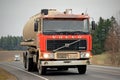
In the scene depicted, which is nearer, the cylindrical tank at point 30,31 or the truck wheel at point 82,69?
the truck wheel at point 82,69

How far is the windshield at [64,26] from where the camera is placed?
27.4 m

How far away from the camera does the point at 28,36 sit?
109 feet

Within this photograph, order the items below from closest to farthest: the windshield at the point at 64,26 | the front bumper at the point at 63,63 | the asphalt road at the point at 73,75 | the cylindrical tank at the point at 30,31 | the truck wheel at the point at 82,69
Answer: the asphalt road at the point at 73,75 < the front bumper at the point at 63,63 < the windshield at the point at 64,26 < the truck wheel at the point at 82,69 < the cylindrical tank at the point at 30,31

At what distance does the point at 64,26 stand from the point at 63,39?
0.78 meters

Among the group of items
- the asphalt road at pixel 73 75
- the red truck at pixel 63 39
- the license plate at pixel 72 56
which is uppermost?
the red truck at pixel 63 39

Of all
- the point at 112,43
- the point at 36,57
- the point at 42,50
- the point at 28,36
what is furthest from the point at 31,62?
the point at 112,43

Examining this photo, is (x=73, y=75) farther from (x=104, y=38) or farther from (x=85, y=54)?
(x=104, y=38)

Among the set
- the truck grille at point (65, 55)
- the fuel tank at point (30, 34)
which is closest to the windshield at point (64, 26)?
the truck grille at point (65, 55)

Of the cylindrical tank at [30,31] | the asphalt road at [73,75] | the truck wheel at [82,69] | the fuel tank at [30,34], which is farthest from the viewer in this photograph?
the cylindrical tank at [30,31]

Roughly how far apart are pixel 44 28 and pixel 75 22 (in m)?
1.79

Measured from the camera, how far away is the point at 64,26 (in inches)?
1080

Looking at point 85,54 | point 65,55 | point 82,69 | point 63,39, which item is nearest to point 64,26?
point 63,39

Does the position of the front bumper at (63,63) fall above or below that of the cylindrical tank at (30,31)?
below

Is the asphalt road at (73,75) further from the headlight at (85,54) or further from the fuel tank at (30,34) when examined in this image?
→ the fuel tank at (30,34)
